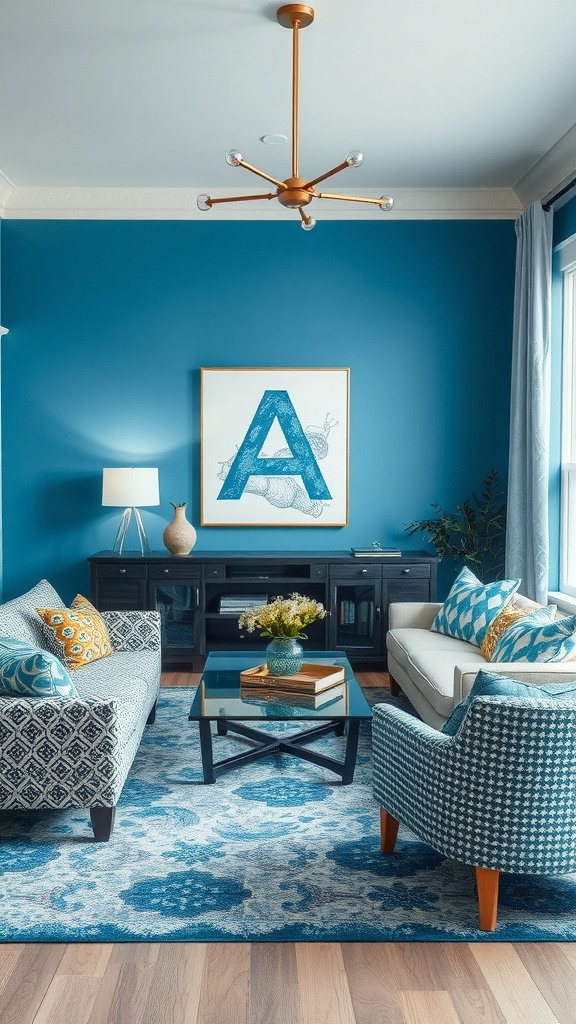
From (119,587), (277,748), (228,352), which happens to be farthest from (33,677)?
(228,352)

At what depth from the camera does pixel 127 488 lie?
5590mm

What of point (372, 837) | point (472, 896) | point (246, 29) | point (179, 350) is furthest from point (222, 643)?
point (246, 29)

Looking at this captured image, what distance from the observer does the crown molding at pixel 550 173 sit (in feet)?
16.1

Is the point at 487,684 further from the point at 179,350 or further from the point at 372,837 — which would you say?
the point at 179,350

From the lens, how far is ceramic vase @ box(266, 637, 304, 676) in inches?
152

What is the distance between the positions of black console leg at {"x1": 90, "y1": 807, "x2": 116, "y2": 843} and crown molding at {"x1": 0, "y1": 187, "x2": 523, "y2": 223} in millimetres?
4235

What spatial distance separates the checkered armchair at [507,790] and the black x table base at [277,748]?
95 centimetres

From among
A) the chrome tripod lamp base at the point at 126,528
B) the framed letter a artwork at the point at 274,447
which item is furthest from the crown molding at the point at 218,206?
the chrome tripod lamp base at the point at 126,528

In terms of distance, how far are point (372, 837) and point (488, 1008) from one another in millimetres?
1002

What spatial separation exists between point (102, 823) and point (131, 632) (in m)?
1.55

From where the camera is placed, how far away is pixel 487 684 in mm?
2578

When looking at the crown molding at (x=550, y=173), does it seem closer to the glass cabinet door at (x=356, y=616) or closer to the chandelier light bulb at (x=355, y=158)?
the chandelier light bulb at (x=355, y=158)

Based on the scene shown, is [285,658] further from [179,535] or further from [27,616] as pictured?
[179,535]

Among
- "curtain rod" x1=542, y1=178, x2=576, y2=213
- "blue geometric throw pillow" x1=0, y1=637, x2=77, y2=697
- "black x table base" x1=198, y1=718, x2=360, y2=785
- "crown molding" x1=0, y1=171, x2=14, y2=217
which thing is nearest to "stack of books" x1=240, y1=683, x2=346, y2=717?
"black x table base" x1=198, y1=718, x2=360, y2=785
